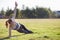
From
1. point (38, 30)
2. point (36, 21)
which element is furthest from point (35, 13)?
point (38, 30)

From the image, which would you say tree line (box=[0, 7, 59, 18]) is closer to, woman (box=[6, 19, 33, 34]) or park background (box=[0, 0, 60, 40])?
park background (box=[0, 0, 60, 40])

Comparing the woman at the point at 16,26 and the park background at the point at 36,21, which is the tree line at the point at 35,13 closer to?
the park background at the point at 36,21

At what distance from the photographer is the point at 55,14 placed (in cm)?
205

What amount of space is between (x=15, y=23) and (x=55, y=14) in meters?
0.57

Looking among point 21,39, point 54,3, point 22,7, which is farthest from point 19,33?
point 54,3

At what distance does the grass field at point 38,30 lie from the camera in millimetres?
1988

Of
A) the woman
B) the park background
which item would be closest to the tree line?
the park background

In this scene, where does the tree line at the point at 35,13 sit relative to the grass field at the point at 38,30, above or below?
above

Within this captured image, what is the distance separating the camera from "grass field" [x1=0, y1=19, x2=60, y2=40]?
1.99 metres

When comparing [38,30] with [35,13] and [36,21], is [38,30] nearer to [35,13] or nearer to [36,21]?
[36,21]

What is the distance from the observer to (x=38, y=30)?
2.03 metres

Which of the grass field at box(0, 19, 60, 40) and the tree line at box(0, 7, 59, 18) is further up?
the tree line at box(0, 7, 59, 18)

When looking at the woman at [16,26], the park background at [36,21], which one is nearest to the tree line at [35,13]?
the park background at [36,21]

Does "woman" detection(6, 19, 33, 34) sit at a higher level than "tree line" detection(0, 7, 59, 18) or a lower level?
lower
